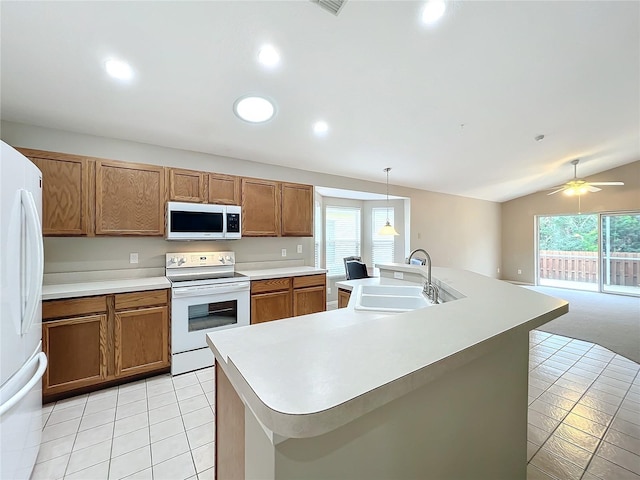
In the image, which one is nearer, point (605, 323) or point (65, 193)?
point (65, 193)

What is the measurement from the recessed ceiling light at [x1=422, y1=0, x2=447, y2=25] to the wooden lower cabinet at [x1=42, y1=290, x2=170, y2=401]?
Answer: 311 cm

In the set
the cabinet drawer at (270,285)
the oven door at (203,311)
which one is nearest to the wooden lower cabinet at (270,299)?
the cabinet drawer at (270,285)

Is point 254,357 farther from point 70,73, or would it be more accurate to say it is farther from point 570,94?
point 570,94

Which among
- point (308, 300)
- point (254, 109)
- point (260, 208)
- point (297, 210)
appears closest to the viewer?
point (254, 109)

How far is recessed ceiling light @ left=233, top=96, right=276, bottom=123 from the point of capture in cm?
259

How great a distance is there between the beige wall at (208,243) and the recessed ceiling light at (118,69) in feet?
3.30

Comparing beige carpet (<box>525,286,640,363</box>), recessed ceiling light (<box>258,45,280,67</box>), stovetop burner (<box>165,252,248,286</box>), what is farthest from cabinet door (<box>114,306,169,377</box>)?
beige carpet (<box>525,286,640,363</box>)

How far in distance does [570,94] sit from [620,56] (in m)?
0.50

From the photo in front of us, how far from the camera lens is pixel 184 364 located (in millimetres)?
2736

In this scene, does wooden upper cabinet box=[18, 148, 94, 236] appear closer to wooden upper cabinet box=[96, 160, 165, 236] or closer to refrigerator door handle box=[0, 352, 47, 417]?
wooden upper cabinet box=[96, 160, 165, 236]

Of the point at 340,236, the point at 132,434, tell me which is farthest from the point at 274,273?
the point at 340,236

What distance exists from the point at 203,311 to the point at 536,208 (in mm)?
8664

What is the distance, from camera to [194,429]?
197 cm

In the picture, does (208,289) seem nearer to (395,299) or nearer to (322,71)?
Result: (395,299)
